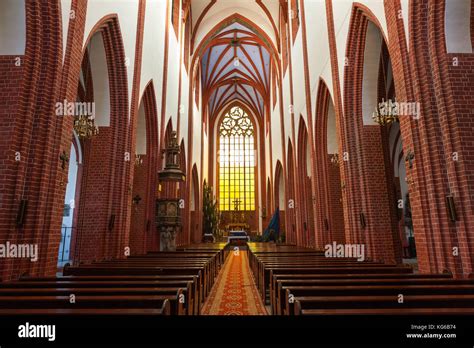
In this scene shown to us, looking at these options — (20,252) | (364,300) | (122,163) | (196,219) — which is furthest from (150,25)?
(196,219)

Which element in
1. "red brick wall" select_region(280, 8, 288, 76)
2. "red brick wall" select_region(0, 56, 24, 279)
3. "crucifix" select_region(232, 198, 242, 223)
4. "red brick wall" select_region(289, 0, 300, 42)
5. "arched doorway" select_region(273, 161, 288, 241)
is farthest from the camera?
"crucifix" select_region(232, 198, 242, 223)

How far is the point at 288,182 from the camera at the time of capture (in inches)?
624

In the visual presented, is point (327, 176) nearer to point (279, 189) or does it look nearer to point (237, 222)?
point (279, 189)

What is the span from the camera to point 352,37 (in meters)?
7.32

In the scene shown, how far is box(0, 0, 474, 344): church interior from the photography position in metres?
3.04

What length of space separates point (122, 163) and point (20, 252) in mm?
3902

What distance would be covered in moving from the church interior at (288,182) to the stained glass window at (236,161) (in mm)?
11789

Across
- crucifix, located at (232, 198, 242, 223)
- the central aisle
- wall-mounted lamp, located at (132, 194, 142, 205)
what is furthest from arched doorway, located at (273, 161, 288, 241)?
the central aisle

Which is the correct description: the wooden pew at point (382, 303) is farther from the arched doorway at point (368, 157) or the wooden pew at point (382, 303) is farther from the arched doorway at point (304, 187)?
the arched doorway at point (304, 187)

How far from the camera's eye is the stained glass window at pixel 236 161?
89.8ft

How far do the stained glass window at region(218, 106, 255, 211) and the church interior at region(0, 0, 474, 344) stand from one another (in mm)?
11789

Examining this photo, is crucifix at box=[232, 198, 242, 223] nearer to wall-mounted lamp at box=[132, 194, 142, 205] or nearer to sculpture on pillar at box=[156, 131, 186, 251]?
sculpture on pillar at box=[156, 131, 186, 251]

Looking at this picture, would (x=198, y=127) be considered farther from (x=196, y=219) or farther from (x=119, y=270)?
(x=119, y=270)

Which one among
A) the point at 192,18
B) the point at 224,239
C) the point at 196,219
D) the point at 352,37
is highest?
the point at 192,18
